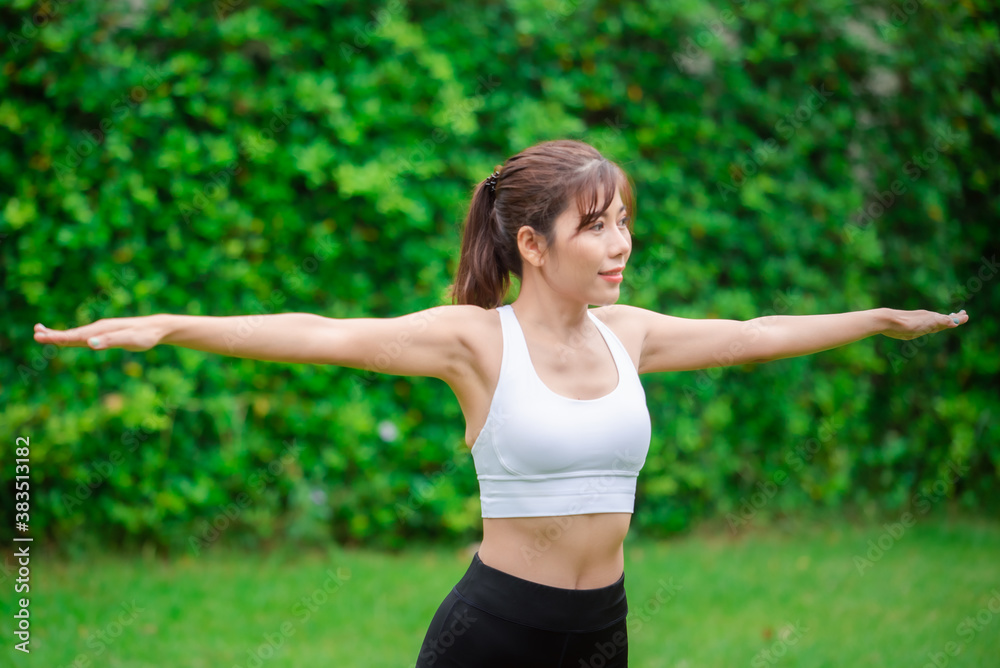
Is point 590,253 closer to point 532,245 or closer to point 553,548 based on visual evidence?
point 532,245

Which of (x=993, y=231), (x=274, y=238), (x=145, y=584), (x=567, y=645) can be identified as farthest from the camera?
(x=993, y=231)

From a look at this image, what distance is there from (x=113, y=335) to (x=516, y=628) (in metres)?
1.19

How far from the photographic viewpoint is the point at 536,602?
2.19 meters

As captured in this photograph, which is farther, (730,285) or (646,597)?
(730,285)

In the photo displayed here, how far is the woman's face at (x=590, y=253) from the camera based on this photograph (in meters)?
2.29

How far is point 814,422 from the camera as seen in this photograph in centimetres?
570

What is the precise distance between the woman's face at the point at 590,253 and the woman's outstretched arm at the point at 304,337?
29 centimetres

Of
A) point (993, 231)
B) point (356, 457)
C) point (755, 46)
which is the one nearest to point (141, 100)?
point (356, 457)

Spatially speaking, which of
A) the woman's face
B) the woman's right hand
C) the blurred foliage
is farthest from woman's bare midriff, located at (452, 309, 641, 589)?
the blurred foliage

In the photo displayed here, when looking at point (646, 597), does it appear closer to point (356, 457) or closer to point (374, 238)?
point (356, 457)

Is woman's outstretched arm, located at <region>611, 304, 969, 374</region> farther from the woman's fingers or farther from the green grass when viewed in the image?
the green grass

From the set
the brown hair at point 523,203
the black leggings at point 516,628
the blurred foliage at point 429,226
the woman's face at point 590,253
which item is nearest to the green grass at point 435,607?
the blurred foliage at point 429,226

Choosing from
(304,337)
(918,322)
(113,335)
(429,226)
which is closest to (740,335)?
(918,322)

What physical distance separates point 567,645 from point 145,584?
9.93 ft
